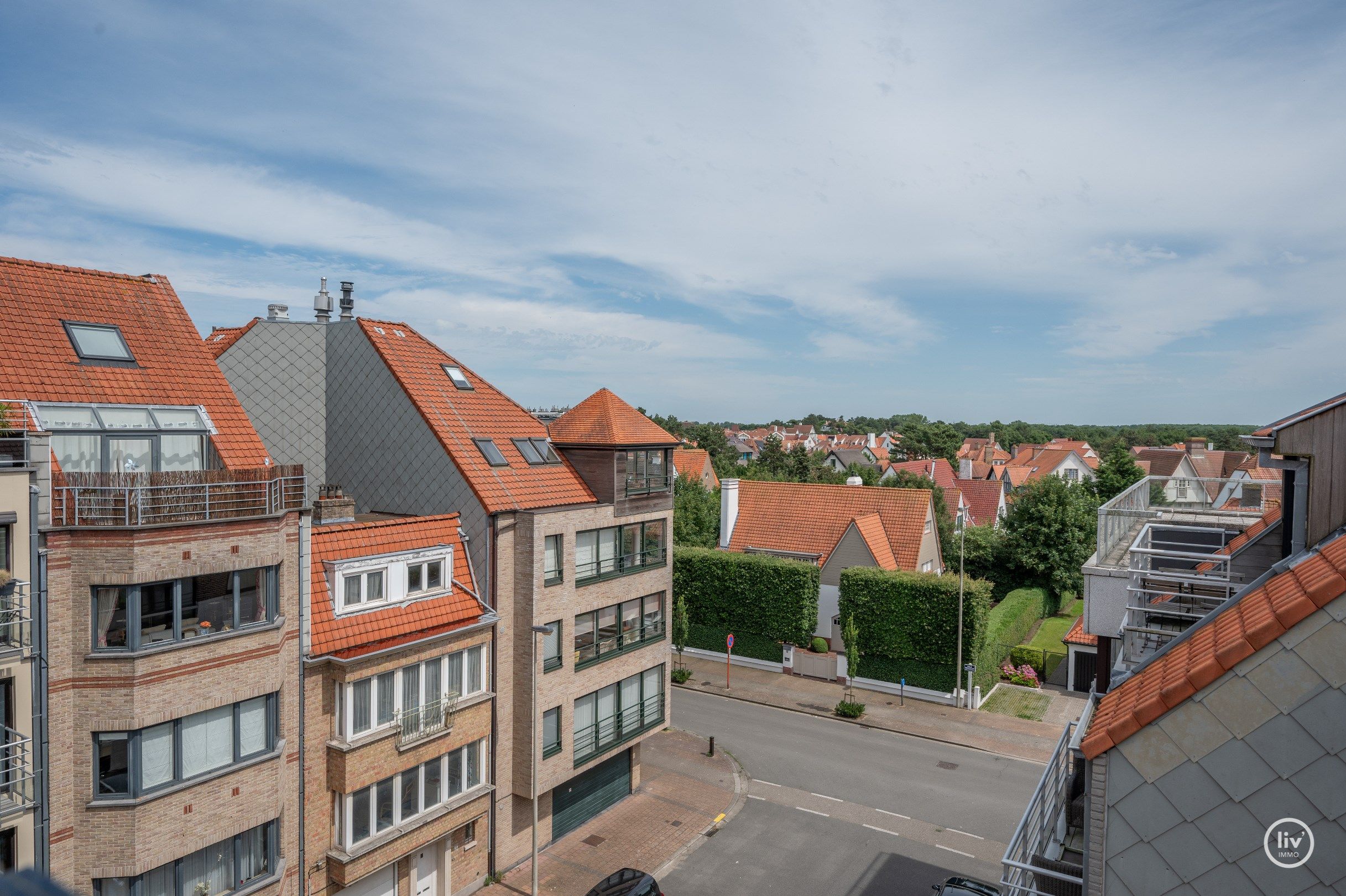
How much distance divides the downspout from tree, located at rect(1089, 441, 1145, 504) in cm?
5480

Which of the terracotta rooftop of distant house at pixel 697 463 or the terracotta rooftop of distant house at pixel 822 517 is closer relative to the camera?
the terracotta rooftop of distant house at pixel 822 517

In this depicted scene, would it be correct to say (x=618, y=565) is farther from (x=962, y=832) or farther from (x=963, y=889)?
(x=962, y=832)

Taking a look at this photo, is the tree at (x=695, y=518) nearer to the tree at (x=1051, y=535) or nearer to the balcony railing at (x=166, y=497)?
the tree at (x=1051, y=535)

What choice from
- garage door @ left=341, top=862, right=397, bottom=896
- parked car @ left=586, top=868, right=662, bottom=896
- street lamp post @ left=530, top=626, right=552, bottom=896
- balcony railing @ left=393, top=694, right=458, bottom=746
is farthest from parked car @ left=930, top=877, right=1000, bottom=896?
garage door @ left=341, top=862, right=397, bottom=896

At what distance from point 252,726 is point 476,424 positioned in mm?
10008

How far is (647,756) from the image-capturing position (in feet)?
97.4

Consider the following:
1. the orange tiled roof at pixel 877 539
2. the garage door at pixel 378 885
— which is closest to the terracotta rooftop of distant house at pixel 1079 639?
the orange tiled roof at pixel 877 539

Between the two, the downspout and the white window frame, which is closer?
the downspout

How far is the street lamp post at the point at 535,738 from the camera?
66.1 ft

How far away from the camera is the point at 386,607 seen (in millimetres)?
19172

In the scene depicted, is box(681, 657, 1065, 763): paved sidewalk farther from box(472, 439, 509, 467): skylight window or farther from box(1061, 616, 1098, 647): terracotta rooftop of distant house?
box(472, 439, 509, 467): skylight window

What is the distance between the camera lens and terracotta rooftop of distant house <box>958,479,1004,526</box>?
211 ft

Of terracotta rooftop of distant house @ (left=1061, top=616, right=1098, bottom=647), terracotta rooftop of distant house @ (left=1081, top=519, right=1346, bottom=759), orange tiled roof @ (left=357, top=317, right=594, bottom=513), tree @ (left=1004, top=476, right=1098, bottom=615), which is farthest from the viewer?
tree @ (left=1004, top=476, right=1098, bottom=615)

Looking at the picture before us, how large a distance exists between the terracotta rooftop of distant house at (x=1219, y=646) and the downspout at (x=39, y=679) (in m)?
15.0
